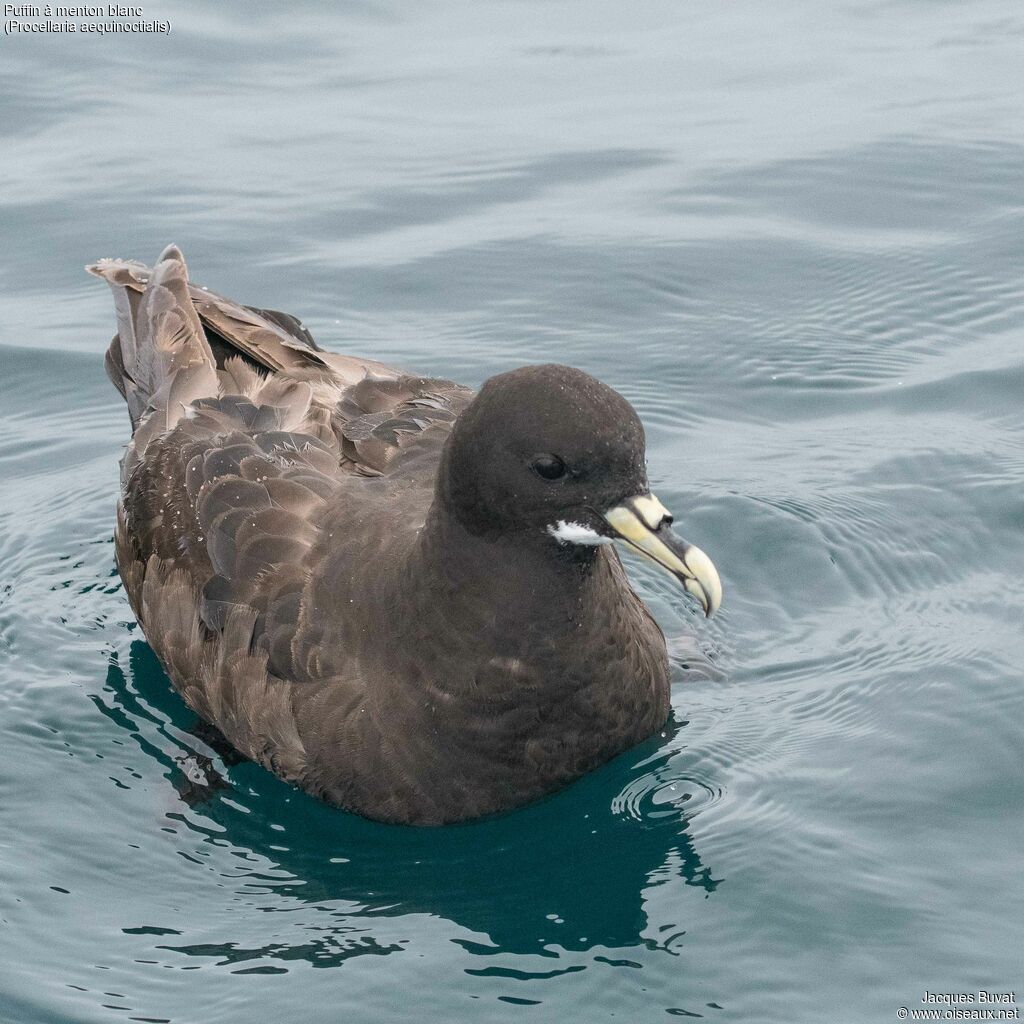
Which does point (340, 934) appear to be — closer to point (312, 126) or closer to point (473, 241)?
point (473, 241)

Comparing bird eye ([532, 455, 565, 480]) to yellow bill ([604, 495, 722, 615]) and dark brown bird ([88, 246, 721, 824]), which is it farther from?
yellow bill ([604, 495, 722, 615])

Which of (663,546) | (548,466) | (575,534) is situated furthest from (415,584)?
(663,546)

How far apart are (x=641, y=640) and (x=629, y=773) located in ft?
1.57

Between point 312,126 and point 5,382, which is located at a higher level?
point 312,126

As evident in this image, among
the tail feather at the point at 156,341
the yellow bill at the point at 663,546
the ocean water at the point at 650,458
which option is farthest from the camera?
the tail feather at the point at 156,341

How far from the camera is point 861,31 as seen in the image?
13586mm

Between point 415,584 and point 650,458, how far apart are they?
2890 mm

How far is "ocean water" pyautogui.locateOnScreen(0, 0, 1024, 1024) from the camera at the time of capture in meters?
5.45

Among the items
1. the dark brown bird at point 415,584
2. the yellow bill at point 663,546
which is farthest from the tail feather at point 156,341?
the yellow bill at point 663,546

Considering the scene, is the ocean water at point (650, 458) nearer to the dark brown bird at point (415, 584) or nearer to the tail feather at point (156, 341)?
the dark brown bird at point (415, 584)

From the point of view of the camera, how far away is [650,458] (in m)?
8.58

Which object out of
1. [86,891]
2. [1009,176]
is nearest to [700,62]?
[1009,176]

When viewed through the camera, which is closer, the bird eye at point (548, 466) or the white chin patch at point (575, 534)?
the bird eye at point (548, 466)

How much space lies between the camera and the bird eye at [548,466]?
213 inches
